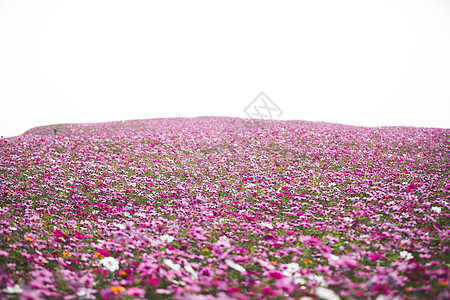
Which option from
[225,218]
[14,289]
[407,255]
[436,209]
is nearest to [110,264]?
[14,289]

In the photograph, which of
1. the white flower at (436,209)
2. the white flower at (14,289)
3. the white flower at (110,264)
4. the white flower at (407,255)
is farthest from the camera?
the white flower at (436,209)

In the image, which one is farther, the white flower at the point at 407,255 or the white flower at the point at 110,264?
the white flower at the point at 407,255

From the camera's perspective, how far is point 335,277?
11.8 ft

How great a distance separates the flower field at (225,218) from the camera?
3.34 metres

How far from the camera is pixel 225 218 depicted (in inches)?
250

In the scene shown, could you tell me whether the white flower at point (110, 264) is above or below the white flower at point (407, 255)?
below

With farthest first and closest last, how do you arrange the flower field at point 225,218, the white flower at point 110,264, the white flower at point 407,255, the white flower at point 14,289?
1. the white flower at point 407,255
2. the white flower at point 110,264
3. the flower field at point 225,218
4. the white flower at point 14,289

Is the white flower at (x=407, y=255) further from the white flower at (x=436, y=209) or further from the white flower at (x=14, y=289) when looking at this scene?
the white flower at (x=14, y=289)

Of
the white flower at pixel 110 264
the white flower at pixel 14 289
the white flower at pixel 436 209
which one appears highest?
A: the white flower at pixel 436 209

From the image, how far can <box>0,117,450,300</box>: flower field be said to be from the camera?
334 centimetres

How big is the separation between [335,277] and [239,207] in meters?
3.84

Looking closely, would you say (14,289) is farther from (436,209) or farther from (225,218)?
(436,209)

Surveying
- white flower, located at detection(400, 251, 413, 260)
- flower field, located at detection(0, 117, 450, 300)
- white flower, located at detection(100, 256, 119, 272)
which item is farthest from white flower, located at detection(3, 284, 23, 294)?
white flower, located at detection(400, 251, 413, 260)

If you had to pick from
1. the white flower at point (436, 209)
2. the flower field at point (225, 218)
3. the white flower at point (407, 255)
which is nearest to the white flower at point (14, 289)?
the flower field at point (225, 218)
